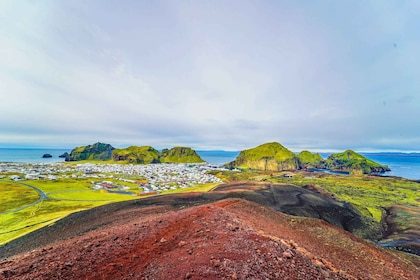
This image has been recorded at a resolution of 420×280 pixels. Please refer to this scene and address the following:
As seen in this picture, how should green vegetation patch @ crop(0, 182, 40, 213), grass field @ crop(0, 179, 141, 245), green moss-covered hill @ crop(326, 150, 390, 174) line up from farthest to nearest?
green moss-covered hill @ crop(326, 150, 390, 174)
green vegetation patch @ crop(0, 182, 40, 213)
grass field @ crop(0, 179, 141, 245)

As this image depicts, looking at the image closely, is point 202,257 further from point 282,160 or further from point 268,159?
point 268,159

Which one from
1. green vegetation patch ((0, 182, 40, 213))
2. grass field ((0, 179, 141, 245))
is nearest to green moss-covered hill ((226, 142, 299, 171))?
grass field ((0, 179, 141, 245))

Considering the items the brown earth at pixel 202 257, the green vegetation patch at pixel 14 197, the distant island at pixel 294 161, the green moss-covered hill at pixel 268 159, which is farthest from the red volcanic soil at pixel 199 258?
the distant island at pixel 294 161

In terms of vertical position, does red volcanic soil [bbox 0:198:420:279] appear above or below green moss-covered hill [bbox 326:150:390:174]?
below

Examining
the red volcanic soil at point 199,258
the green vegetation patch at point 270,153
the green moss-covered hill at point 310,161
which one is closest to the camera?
the red volcanic soil at point 199,258

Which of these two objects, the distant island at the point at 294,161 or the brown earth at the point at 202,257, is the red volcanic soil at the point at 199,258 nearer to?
the brown earth at the point at 202,257

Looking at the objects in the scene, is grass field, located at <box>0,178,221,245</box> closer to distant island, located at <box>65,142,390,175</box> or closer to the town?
the town

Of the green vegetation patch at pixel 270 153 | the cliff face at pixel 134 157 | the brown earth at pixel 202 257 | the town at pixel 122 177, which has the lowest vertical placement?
the town at pixel 122 177

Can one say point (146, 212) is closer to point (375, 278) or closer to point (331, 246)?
point (331, 246)

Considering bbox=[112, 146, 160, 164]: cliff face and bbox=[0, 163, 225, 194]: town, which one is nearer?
bbox=[0, 163, 225, 194]: town
